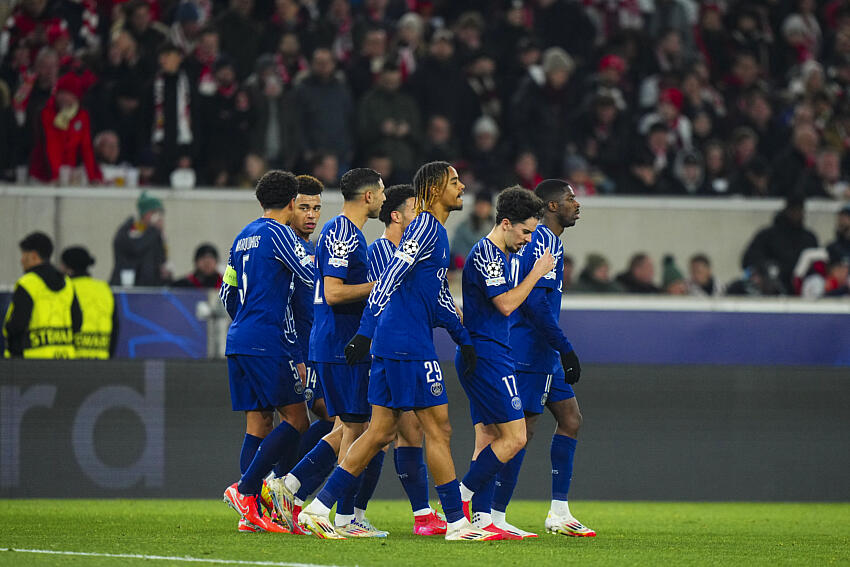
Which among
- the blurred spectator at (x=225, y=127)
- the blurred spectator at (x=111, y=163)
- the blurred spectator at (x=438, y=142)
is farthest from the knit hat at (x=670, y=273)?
the blurred spectator at (x=111, y=163)

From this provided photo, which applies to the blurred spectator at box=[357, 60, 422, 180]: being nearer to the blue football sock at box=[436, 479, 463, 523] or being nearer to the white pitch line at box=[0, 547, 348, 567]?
the blue football sock at box=[436, 479, 463, 523]

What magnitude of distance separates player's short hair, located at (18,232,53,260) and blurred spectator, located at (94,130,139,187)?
346cm

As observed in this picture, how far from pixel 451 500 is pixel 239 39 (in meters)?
10.4

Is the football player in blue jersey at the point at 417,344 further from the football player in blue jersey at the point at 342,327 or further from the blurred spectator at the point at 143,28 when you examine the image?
the blurred spectator at the point at 143,28

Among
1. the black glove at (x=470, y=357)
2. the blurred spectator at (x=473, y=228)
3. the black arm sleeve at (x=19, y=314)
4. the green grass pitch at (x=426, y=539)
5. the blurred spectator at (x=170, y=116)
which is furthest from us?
the blurred spectator at (x=170, y=116)

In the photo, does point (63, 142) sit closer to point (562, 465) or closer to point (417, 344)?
point (562, 465)

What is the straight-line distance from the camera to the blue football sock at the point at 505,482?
28.7 ft

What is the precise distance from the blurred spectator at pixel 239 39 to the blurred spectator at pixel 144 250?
3282 mm

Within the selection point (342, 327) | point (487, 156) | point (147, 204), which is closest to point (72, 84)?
point (147, 204)

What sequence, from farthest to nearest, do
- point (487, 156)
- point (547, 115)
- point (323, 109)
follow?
point (547, 115) < point (487, 156) < point (323, 109)

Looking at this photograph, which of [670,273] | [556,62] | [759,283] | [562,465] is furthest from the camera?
[556,62]

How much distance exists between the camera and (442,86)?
55.9 feet

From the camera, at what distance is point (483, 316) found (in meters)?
8.28

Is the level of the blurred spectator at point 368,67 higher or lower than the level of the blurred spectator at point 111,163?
higher
